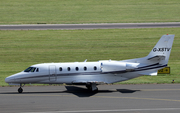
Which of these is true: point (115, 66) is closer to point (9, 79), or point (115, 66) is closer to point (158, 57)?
point (158, 57)

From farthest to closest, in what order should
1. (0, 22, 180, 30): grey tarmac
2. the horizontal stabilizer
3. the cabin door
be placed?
(0, 22, 180, 30): grey tarmac, the cabin door, the horizontal stabilizer

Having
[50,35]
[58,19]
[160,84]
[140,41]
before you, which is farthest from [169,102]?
[58,19]

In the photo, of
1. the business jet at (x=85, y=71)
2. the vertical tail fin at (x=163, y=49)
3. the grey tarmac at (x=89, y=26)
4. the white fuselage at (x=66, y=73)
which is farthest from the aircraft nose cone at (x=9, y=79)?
the grey tarmac at (x=89, y=26)

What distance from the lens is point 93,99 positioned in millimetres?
22609

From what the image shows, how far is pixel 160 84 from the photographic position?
2952 cm

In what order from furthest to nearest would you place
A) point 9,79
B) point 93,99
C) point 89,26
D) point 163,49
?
point 89,26
point 163,49
point 9,79
point 93,99

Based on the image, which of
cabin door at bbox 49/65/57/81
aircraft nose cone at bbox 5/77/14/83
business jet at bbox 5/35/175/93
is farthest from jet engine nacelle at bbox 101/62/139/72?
aircraft nose cone at bbox 5/77/14/83

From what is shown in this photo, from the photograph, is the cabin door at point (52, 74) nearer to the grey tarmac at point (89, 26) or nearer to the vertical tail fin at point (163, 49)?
the vertical tail fin at point (163, 49)

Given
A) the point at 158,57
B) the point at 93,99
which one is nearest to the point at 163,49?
the point at 158,57

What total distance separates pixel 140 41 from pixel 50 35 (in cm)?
1664

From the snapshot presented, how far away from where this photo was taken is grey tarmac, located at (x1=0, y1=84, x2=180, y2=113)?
19.3m

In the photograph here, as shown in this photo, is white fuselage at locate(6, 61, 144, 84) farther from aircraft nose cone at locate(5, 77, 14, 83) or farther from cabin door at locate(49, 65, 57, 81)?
aircraft nose cone at locate(5, 77, 14, 83)

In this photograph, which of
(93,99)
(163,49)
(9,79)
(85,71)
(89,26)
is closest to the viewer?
(93,99)

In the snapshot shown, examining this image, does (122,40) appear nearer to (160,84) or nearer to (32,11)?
(160,84)
